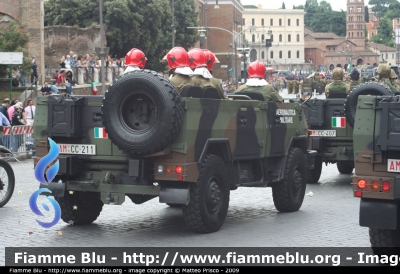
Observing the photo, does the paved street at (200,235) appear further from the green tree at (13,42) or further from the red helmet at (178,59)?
the green tree at (13,42)

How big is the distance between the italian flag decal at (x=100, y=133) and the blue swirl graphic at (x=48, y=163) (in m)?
0.56

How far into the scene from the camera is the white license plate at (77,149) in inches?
431

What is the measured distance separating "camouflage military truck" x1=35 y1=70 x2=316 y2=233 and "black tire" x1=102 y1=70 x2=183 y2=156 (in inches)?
0.5

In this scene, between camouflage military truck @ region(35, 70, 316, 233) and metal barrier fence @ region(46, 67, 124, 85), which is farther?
metal barrier fence @ region(46, 67, 124, 85)

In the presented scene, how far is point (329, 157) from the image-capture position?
17.3m

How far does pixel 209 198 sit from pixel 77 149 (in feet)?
5.75

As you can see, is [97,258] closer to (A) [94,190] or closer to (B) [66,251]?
(B) [66,251]

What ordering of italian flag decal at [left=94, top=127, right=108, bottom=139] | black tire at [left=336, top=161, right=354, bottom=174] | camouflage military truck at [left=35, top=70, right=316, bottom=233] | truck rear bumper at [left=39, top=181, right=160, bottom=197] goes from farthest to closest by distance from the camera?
black tire at [left=336, top=161, right=354, bottom=174]
italian flag decal at [left=94, top=127, right=108, bottom=139]
truck rear bumper at [left=39, top=181, right=160, bottom=197]
camouflage military truck at [left=35, top=70, right=316, bottom=233]

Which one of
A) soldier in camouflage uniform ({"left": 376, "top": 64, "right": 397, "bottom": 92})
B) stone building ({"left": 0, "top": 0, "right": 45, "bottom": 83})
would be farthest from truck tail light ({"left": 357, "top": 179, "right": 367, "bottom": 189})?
stone building ({"left": 0, "top": 0, "right": 45, "bottom": 83})

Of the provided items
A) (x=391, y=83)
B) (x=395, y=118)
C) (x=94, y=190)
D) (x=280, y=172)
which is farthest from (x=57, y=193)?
(x=391, y=83)

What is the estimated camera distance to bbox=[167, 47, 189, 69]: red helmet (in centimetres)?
1188

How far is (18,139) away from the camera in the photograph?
24219mm

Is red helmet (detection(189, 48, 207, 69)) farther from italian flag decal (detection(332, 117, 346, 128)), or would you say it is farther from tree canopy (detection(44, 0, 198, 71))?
tree canopy (detection(44, 0, 198, 71))

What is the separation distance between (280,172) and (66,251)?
165 inches
